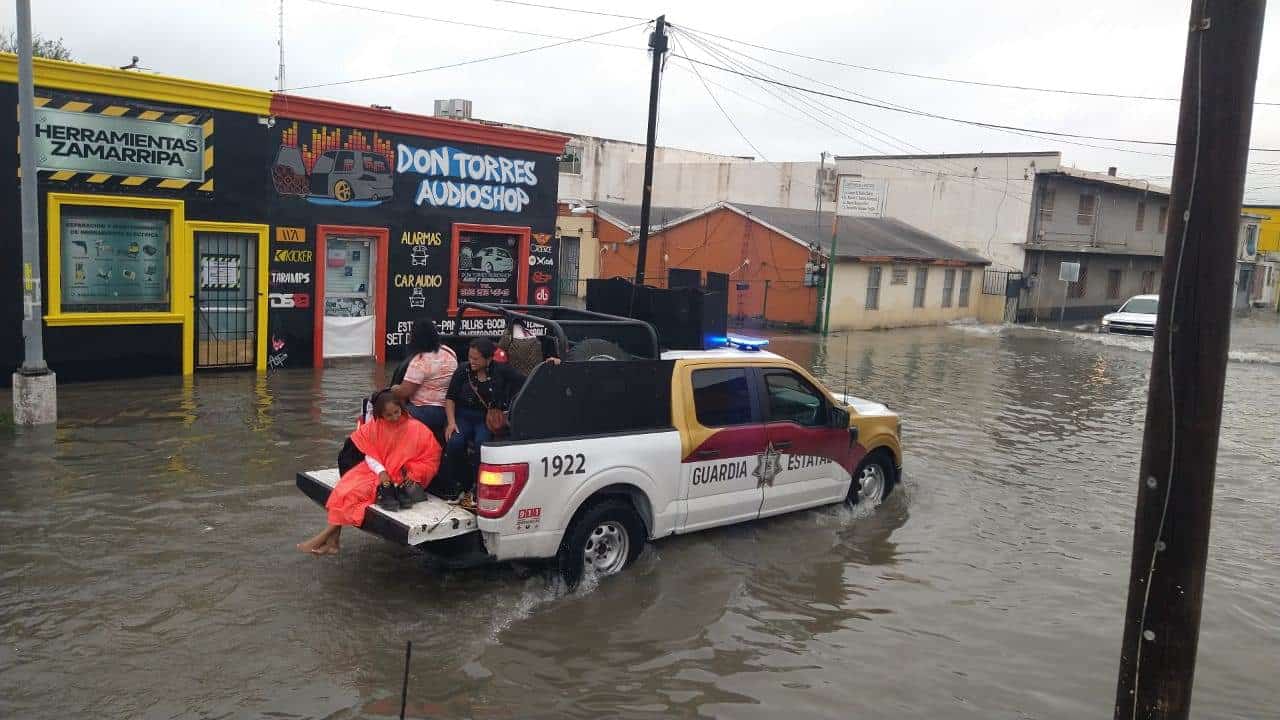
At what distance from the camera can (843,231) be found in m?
35.2

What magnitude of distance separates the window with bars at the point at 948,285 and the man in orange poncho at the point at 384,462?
3165 centimetres

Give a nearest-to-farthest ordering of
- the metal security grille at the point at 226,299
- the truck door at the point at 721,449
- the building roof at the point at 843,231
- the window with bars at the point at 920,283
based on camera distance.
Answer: the truck door at the point at 721,449 < the metal security grille at the point at 226,299 < the building roof at the point at 843,231 < the window with bars at the point at 920,283

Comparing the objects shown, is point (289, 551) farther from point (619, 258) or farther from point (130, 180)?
point (619, 258)

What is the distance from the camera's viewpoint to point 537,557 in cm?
698

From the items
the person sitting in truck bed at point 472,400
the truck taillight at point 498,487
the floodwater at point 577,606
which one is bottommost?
the floodwater at point 577,606

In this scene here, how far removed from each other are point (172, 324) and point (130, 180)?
212 centimetres

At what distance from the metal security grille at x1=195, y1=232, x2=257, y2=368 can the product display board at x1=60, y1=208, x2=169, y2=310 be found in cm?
56

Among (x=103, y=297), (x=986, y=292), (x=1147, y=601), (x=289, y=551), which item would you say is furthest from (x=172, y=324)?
(x=986, y=292)

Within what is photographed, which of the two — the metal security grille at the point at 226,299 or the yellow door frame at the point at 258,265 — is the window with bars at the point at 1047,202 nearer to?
the yellow door frame at the point at 258,265

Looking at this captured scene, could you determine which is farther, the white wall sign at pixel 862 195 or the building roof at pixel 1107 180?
the building roof at pixel 1107 180

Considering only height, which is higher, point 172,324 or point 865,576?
point 172,324

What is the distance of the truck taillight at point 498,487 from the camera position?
668 centimetres

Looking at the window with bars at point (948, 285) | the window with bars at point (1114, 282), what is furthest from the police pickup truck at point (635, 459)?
the window with bars at point (1114, 282)

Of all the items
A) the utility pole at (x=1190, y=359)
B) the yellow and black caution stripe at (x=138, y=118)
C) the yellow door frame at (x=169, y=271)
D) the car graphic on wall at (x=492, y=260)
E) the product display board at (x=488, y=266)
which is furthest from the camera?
the car graphic on wall at (x=492, y=260)
